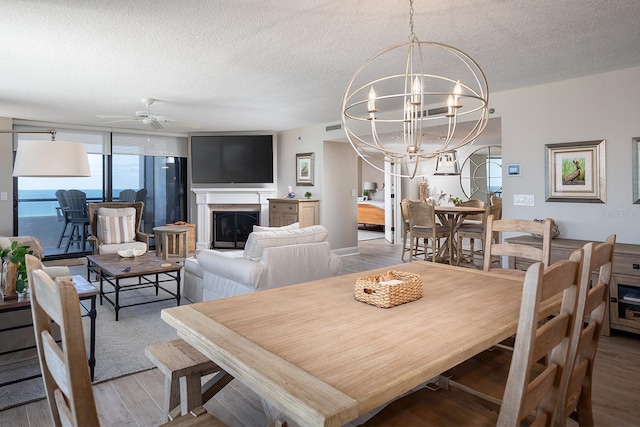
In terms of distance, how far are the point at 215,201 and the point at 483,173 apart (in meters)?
5.31

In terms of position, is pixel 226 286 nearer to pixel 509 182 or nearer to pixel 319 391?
pixel 319 391

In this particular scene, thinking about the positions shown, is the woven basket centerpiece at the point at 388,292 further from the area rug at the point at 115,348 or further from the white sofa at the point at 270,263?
the area rug at the point at 115,348

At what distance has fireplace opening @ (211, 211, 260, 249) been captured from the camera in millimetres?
7969

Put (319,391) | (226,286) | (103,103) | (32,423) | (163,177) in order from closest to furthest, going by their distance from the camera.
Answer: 1. (319,391)
2. (32,423)
3. (226,286)
4. (103,103)
5. (163,177)

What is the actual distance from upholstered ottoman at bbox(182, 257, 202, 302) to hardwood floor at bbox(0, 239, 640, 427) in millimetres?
1409

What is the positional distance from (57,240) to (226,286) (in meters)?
5.08

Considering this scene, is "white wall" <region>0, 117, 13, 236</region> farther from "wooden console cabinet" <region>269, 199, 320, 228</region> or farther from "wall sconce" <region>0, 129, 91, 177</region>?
"wall sconce" <region>0, 129, 91, 177</region>

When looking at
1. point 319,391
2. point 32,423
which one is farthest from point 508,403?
point 32,423

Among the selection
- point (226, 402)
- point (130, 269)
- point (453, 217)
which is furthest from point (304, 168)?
point (226, 402)

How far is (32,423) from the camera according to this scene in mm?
2059

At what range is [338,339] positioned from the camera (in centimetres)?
130

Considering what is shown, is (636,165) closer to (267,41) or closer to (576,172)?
(576,172)

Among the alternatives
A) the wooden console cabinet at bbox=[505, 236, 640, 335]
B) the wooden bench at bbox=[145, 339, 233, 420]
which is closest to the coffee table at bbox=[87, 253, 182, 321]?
the wooden bench at bbox=[145, 339, 233, 420]

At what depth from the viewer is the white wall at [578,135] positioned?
3707 mm
